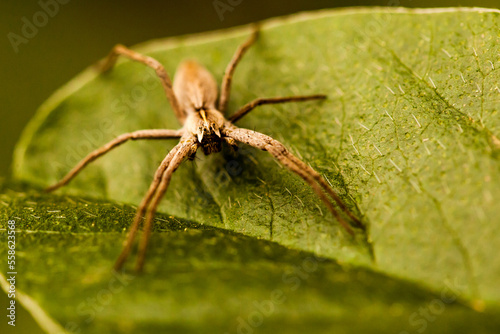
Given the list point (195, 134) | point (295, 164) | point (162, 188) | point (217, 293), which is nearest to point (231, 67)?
point (195, 134)

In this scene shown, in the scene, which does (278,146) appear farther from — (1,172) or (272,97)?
(1,172)

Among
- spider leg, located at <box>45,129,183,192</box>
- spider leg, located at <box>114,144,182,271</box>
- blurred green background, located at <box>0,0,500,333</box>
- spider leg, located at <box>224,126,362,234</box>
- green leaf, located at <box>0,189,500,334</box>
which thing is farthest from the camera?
blurred green background, located at <box>0,0,500,333</box>

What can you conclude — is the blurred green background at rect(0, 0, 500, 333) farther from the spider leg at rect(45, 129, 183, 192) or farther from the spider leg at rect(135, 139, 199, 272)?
the spider leg at rect(135, 139, 199, 272)

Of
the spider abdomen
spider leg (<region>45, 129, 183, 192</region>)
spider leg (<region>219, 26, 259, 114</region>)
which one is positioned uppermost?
spider leg (<region>219, 26, 259, 114</region>)

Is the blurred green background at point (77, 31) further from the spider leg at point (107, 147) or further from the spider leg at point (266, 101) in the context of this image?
the spider leg at point (266, 101)

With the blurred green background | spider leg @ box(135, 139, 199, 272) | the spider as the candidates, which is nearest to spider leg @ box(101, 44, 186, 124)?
the spider
